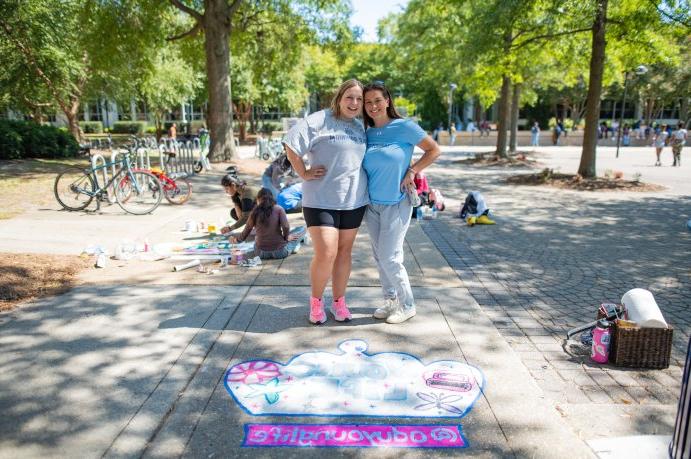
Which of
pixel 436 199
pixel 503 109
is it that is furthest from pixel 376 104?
pixel 503 109

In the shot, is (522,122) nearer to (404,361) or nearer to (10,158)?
(10,158)

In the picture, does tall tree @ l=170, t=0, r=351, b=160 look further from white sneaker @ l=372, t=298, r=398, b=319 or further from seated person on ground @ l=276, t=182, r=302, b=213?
white sneaker @ l=372, t=298, r=398, b=319

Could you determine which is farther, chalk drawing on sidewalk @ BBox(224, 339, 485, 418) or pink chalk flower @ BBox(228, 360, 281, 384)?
pink chalk flower @ BBox(228, 360, 281, 384)

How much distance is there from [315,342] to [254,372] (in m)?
0.60

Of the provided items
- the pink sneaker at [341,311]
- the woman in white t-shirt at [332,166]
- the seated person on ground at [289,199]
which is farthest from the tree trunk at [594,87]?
the pink sneaker at [341,311]

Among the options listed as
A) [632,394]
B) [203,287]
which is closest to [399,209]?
[632,394]

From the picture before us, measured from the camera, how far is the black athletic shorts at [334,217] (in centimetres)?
373

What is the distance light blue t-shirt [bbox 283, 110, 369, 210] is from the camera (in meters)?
3.64

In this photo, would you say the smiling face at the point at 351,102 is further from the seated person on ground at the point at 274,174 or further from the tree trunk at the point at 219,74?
the tree trunk at the point at 219,74

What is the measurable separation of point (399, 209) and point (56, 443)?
8.48ft

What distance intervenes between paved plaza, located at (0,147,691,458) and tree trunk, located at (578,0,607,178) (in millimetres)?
6568

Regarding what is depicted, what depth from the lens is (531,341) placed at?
3934mm

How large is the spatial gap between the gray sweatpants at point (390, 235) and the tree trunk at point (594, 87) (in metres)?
10.5

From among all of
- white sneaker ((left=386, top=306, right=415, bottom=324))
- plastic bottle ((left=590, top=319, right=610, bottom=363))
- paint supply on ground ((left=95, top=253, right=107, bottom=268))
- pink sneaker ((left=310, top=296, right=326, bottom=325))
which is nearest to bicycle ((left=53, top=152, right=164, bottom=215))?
paint supply on ground ((left=95, top=253, right=107, bottom=268))
